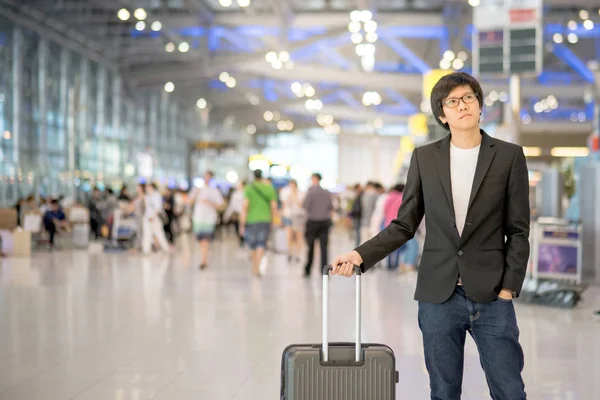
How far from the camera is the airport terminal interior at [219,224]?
7766 millimetres

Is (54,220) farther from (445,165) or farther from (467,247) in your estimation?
(467,247)

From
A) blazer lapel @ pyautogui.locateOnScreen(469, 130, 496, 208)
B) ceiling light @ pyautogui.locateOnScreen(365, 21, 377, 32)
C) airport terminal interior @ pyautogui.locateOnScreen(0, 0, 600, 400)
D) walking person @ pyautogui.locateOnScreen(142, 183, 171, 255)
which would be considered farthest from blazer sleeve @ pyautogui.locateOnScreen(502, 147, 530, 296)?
ceiling light @ pyautogui.locateOnScreen(365, 21, 377, 32)

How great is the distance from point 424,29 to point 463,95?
3626cm

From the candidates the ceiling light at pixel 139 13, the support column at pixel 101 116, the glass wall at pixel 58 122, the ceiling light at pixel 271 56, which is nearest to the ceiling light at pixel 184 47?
the ceiling light at pixel 271 56

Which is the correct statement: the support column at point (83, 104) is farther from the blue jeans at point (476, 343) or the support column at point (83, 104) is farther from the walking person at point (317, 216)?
the blue jeans at point (476, 343)

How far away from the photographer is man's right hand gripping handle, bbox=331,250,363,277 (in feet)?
12.7

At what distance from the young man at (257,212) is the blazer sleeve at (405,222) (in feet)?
40.9

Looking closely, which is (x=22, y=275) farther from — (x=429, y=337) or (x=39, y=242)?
(x=429, y=337)

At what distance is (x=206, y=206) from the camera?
62.0 feet

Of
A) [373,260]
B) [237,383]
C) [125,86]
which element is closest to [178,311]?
[237,383]

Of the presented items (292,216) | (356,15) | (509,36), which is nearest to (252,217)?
(292,216)

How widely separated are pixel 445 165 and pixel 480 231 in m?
0.32

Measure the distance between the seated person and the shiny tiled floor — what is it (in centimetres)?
917

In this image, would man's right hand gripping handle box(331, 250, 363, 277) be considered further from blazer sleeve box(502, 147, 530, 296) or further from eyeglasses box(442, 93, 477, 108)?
eyeglasses box(442, 93, 477, 108)
